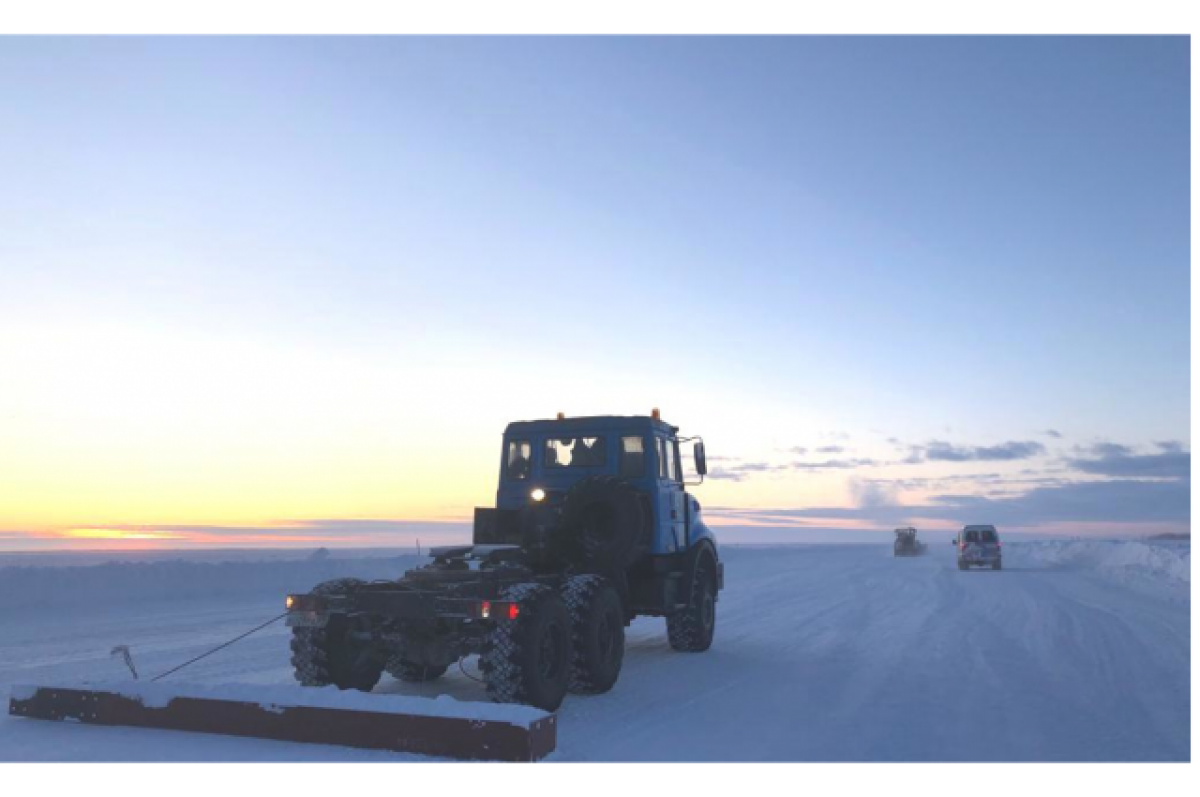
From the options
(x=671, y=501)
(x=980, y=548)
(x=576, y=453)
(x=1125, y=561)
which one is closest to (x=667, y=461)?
(x=671, y=501)

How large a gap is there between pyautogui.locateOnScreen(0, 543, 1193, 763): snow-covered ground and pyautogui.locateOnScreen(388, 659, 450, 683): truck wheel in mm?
223

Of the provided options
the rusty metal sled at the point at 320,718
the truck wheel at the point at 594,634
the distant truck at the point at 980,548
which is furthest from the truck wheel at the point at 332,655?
the distant truck at the point at 980,548

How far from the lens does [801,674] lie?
34.1 feet

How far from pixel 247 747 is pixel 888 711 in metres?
5.21

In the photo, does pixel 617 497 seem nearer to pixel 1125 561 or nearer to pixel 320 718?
pixel 320 718

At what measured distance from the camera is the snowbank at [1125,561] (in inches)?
1252

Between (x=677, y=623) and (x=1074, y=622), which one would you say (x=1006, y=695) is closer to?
(x=677, y=623)

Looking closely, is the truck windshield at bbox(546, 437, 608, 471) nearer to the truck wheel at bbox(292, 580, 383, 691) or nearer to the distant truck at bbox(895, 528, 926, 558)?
the truck wheel at bbox(292, 580, 383, 691)

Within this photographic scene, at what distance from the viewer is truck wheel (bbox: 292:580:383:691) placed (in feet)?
30.0

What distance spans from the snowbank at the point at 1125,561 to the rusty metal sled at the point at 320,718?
2807 centimetres

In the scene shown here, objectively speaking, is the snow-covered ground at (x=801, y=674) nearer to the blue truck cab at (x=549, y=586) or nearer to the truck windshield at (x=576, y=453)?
the blue truck cab at (x=549, y=586)

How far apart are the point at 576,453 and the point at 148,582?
14908mm

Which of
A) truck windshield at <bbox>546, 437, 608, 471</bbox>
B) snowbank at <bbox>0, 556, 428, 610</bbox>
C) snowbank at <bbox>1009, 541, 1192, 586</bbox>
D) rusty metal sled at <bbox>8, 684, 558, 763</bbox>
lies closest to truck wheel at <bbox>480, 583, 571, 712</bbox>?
rusty metal sled at <bbox>8, 684, 558, 763</bbox>

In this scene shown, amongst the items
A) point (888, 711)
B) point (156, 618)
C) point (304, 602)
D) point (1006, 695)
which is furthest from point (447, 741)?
point (156, 618)
